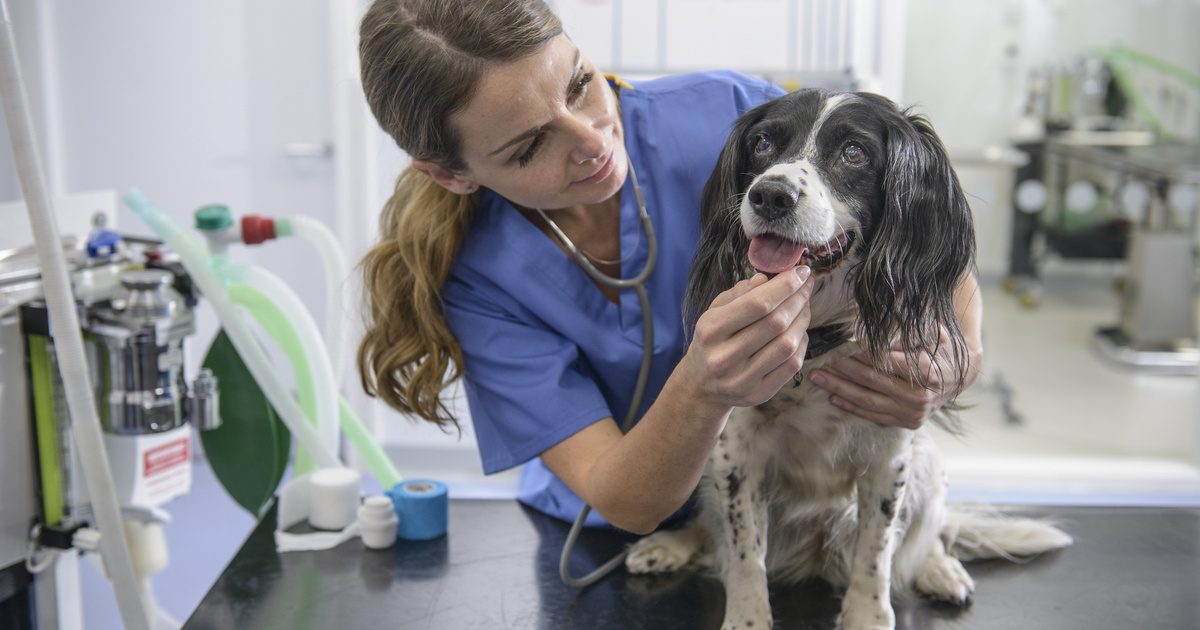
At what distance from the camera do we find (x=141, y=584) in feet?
5.66

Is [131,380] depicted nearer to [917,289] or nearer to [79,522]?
[79,522]

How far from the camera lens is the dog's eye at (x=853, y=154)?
1138 mm

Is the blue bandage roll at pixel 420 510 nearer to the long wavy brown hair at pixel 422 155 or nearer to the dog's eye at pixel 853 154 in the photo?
the long wavy brown hair at pixel 422 155

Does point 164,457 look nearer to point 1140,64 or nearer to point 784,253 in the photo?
point 784,253

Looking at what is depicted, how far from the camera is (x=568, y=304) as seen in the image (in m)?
1.43

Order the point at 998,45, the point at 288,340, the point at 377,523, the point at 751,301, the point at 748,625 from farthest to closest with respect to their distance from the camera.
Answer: the point at 998,45 → the point at 288,340 → the point at 377,523 → the point at 748,625 → the point at 751,301

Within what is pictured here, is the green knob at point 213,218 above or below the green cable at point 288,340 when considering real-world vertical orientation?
above

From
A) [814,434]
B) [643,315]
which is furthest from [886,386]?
[643,315]

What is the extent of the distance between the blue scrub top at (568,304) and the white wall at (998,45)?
15.2 ft

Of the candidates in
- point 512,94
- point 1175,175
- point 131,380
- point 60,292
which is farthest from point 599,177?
point 1175,175

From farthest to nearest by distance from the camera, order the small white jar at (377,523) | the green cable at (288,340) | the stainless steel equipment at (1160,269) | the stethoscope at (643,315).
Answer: the stainless steel equipment at (1160,269) → the green cable at (288,340) → the small white jar at (377,523) → the stethoscope at (643,315)

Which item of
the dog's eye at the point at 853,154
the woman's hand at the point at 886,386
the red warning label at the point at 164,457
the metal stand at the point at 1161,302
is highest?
the dog's eye at the point at 853,154

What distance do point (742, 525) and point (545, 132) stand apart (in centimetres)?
52

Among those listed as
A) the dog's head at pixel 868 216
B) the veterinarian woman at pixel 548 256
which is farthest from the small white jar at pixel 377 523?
the dog's head at pixel 868 216
